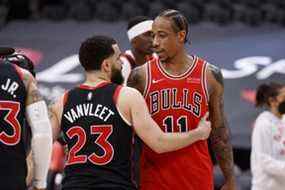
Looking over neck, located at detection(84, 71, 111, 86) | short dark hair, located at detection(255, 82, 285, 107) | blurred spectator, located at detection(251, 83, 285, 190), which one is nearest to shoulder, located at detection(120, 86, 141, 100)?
neck, located at detection(84, 71, 111, 86)

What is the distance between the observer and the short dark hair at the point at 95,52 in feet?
18.1

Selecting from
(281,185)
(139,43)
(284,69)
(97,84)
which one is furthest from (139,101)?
(284,69)

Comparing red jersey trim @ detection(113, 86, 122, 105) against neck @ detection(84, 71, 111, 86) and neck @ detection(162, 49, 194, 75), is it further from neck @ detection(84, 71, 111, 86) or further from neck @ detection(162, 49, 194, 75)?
neck @ detection(162, 49, 194, 75)

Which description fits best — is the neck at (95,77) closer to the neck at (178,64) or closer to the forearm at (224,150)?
the neck at (178,64)

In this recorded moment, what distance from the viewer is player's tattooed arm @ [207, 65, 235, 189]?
19.6 ft

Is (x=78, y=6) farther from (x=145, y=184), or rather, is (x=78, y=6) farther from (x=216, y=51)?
(x=145, y=184)

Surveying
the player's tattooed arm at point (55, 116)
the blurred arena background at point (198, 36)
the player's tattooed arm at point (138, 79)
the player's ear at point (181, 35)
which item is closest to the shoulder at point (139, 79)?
the player's tattooed arm at point (138, 79)

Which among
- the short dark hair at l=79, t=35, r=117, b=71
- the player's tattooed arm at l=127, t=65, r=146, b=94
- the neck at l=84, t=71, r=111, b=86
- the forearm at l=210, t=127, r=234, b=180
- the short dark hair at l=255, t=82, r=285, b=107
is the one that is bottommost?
the short dark hair at l=255, t=82, r=285, b=107

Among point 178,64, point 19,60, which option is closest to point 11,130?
point 19,60

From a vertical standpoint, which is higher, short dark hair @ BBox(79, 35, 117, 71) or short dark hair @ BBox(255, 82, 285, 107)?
short dark hair @ BBox(79, 35, 117, 71)

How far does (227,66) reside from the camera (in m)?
11.4

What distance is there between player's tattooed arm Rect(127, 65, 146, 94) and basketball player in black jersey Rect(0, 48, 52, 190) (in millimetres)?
574

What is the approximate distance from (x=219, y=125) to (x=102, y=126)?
926 millimetres

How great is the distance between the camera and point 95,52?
18.1 feet
